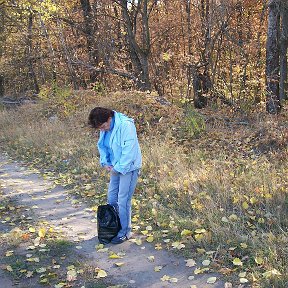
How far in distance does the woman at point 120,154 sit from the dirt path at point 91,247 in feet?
1.31

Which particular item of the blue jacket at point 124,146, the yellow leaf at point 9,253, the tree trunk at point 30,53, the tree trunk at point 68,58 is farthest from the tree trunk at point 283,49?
the tree trunk at point 30,53

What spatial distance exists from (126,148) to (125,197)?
2.32ft

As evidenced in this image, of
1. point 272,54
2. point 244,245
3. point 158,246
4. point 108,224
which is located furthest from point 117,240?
point 272,54

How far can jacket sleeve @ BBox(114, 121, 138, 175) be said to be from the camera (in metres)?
5.05

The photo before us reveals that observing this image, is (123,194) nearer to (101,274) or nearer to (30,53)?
(101,274)

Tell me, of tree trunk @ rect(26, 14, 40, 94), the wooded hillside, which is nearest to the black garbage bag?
the wooded hillside

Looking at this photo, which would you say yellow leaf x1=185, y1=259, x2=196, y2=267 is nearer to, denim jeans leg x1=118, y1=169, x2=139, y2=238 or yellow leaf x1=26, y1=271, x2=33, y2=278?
denim jeans leg x1=118, y1=169, x2=139, y2=238

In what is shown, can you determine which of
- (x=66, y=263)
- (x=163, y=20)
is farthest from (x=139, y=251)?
(x=163, y=20)

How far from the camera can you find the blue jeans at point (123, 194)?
5277mm

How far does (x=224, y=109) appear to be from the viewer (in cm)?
1435

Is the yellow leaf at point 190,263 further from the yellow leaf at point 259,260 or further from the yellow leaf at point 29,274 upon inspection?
the yellow leaf at point 29,274

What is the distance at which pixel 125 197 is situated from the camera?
532cm

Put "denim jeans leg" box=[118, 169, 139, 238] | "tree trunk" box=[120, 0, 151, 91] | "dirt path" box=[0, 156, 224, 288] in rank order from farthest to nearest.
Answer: "tree trunk" box=[120, 0, 151, 91], "denim jeans leg" box=[118, 169, 139, 238], "dirt path" box=[0, 156, 224, 288]

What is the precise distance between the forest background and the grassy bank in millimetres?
24
